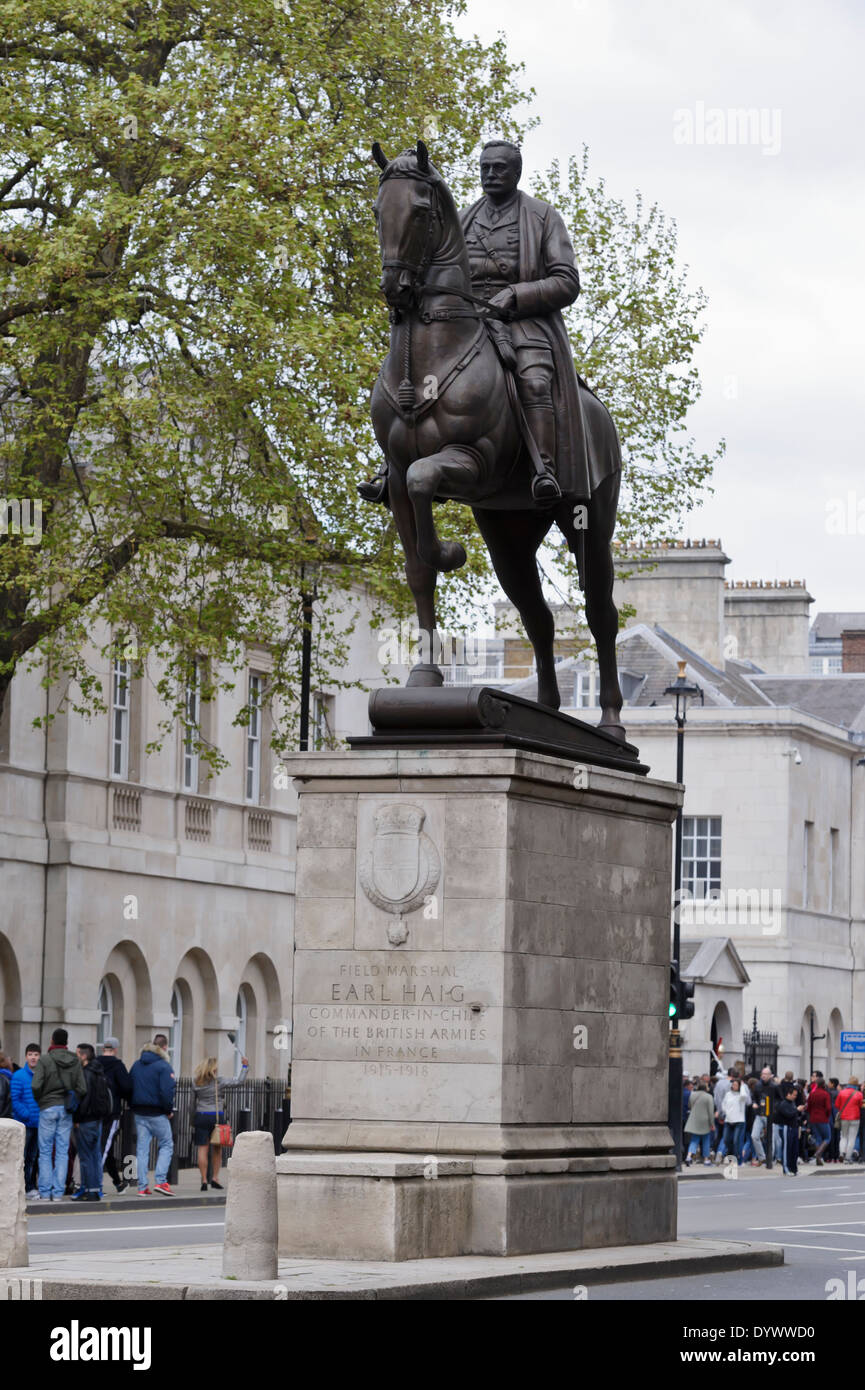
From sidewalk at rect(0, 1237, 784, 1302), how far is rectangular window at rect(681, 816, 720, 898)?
48.9 metres

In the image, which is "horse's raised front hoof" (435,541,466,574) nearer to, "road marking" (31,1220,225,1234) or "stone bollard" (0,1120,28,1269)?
"stone bollard" (0,1120,28,1269)

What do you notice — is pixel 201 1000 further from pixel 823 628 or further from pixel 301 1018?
pixel 823 628

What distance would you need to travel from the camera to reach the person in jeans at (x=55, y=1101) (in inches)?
1091

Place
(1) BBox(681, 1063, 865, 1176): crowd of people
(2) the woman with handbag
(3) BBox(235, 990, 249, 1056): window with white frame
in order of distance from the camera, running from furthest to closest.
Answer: (3) BBox(235, 990, 249, 1056): window with white frame < (1) BBox(681, 1063, 865, 1176): crowd of people < (2) the woman with handbag

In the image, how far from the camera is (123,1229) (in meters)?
22.9

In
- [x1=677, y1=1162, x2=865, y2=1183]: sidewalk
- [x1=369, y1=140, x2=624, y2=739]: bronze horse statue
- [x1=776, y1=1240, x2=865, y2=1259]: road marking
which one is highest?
[x1=369, y1=140, x2=624, y2=739]: bronze horse statue

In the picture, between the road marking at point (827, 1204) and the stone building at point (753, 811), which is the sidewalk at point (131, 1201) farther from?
the stone building at point (753, 811)

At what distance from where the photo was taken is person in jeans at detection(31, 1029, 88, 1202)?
2772 centimetres

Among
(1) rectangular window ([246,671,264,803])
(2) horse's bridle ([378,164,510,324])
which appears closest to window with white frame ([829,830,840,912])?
(1) rectangular window ([246,671,264,803])

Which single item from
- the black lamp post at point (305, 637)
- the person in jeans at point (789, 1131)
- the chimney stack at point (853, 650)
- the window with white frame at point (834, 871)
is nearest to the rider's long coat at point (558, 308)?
the black lamp post at point (305, 637)

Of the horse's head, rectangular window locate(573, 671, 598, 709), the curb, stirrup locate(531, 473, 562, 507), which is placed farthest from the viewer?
rectangular window locate(573, 671, 598, 709)

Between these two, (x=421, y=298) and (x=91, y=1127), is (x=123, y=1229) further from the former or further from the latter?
(x=421, y=298)

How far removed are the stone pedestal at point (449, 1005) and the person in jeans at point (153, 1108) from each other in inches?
600

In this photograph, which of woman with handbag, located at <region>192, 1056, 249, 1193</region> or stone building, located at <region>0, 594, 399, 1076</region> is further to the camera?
stone building, located at <region>0, 594, 399, 1076</region>
